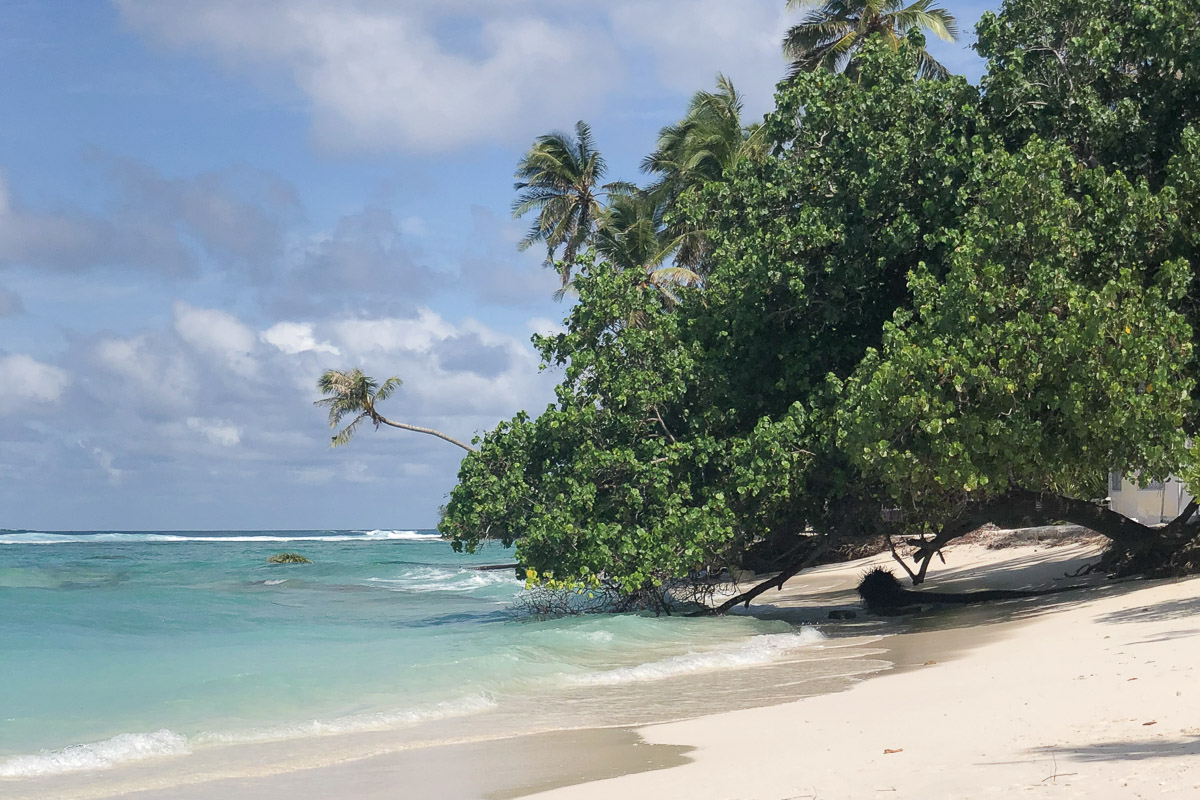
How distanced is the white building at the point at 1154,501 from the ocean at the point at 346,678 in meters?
10.6

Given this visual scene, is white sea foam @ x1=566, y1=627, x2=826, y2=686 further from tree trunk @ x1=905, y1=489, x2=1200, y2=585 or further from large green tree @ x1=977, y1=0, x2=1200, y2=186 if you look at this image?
large green tree @ x1=977, y1=0, x2=1200, y2=186

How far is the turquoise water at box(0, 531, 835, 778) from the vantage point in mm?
10648

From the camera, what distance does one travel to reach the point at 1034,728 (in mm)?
7090

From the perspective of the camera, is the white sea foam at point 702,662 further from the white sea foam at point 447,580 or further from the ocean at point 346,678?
the white sea foam at point 447,580

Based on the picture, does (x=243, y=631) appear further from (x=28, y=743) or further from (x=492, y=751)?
(x=492, y=751)

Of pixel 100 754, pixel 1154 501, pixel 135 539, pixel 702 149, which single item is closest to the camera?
pixel 100 754

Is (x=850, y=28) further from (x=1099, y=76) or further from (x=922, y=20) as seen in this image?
(x=1099, y=76)

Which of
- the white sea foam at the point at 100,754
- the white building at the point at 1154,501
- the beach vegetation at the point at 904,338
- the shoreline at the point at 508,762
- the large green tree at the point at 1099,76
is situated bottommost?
the shoreline at the point at 508,762

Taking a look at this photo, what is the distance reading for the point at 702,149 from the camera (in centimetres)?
3369

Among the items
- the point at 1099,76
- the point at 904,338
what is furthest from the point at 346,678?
the point at 1099,76

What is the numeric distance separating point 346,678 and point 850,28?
24756mm

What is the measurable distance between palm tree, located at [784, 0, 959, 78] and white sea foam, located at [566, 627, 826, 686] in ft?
62.3

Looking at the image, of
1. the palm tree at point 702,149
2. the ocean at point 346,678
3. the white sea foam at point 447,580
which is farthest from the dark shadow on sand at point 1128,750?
the white sea foam at point 447,580

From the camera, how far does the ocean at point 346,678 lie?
10.1 metres
